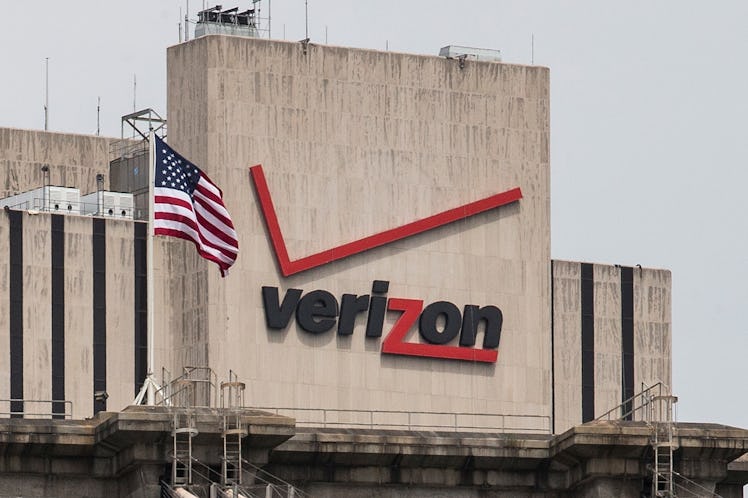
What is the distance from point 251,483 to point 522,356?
77851 mm

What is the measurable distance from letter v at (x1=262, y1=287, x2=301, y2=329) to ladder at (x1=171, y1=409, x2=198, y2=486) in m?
71.0

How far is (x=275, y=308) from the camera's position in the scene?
15500cm

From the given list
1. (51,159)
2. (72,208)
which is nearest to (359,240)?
(72,208)

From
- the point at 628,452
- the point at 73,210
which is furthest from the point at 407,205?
the point at 628,452

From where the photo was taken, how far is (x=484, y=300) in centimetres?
16012

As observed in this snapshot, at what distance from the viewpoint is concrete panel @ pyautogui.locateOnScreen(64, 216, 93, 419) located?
514 ft

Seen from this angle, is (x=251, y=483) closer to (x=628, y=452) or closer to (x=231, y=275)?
(x=628, y=452)

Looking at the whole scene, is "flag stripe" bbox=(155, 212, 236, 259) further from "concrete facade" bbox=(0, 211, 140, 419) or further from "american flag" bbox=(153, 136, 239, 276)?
"concrete facade" bbox=(0, 211, 140, 419)

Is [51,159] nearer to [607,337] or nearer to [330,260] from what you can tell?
[330,260]

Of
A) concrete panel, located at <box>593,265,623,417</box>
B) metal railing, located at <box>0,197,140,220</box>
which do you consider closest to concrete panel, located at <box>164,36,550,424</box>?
metal railing, located at <box>0,197,140,220</box>

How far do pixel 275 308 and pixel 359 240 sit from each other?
5.61m

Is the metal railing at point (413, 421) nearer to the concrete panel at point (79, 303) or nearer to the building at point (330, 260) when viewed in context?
the building at point (330, 260)

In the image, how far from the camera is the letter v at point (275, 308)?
15500 cm

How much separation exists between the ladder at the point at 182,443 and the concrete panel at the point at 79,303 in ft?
239
